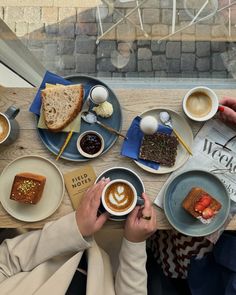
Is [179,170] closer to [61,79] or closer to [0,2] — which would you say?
[61,79]

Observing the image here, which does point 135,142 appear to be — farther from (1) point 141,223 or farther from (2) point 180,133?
(1) point 141,223

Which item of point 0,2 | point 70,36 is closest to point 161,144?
point 70,36

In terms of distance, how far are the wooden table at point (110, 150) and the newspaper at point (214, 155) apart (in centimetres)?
5

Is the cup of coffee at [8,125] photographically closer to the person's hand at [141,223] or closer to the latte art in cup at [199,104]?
the person's hand at [141,223]

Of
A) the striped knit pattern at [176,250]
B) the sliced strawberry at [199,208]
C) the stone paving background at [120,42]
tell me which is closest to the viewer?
the sliced strawberry at [199,208]

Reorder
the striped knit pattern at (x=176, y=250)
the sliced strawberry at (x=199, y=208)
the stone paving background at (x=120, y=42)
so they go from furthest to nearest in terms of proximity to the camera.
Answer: the stone paving background at (x=120, y=42) < the striped knit pattern at (x=176, y=250) < the sliced strawberry at (x=199, y=208)

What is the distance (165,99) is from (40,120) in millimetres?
500

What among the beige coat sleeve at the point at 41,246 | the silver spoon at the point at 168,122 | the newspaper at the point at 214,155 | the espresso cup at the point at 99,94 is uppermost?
the espresso cup at the point at 99,94

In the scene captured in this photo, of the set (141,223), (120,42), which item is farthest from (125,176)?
(120,42)

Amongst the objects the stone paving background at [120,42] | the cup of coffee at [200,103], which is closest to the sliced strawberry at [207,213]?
the cup of coffee at [200,103]

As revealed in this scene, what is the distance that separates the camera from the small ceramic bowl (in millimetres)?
1569

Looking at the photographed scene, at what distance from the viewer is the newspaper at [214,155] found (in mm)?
1582

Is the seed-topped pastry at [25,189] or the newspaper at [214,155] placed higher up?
the newspaper at [214,155]

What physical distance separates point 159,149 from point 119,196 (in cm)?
24
